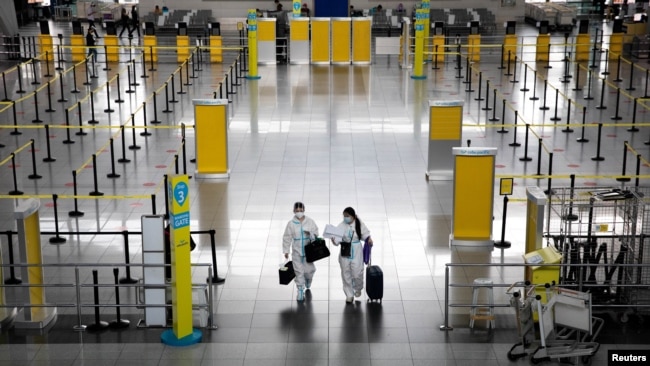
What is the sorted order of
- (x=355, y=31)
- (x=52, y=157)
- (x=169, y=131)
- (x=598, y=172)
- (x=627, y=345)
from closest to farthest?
(x=627, y=345)
(x=598, y=172)
(x=52, y=157)
(x=169, y=131)
(x=355, y=31)

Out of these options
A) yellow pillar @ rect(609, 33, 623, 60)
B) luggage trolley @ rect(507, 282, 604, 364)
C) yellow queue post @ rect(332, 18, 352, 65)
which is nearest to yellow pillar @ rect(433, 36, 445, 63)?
yellow queue post @ rect(332, 18, 352, 65)

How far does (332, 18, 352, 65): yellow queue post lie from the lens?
32.3 m

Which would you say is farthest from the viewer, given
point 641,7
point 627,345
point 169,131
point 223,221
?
point 641,7

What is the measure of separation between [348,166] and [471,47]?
1693 centimetres

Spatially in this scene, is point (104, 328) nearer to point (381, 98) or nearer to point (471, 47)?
point (381, 98)

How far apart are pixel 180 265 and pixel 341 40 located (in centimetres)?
2322

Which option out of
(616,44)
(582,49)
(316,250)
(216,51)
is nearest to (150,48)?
(216,51)

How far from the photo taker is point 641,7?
4503 cm

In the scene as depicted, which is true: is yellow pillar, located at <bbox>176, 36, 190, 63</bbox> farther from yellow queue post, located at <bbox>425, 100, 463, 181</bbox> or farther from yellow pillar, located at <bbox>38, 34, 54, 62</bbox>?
yellow queue post, located at <bbox>425, 100, 463, 181</bbox>

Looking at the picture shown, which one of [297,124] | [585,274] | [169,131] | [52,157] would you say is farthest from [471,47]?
[585,274]

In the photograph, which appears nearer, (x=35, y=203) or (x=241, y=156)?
(x=35, y=203)

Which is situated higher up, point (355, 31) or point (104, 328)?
point (355, 31)

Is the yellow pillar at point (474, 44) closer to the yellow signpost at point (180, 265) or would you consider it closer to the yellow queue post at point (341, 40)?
the yellow queue post at point (341, 40)

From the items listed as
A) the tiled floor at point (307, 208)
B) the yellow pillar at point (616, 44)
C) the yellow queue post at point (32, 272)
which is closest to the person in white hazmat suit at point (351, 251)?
the tiled floor at point (307, 208)
